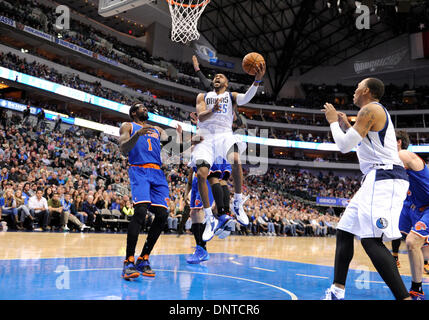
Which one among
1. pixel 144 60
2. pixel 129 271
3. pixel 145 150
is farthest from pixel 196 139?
pixel 144 60

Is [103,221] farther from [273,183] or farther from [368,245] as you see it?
[273,183]

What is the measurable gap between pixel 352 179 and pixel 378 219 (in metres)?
37.8

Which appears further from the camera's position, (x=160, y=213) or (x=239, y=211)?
(x=239, y=211)

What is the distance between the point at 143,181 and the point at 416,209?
11.0 feet

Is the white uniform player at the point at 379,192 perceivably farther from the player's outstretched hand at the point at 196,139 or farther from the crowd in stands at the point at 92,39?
the crowd in stands at the point at 92,39

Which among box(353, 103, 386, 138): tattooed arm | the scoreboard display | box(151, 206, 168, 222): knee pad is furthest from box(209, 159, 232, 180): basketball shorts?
the scoreboard display

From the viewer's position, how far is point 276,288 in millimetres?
3801

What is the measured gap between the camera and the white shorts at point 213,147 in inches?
185

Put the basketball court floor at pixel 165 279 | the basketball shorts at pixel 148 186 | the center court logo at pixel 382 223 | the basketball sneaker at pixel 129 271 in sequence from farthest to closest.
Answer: the basketball shorts at pixel 148 186 → the basketball sneaker at pixel 129 271 → the basketball court floor at pixel 165 279 → the center court logo at pixel 382 223

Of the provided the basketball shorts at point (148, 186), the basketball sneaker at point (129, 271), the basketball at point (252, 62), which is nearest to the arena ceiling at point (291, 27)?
the basketball at point (252, 62)

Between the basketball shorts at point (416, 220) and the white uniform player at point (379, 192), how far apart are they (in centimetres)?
141

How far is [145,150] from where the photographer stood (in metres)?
4.30

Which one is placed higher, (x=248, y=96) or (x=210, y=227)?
(x=248, y=96)

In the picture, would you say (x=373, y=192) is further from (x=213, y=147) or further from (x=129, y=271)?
(x=129, y=271)
